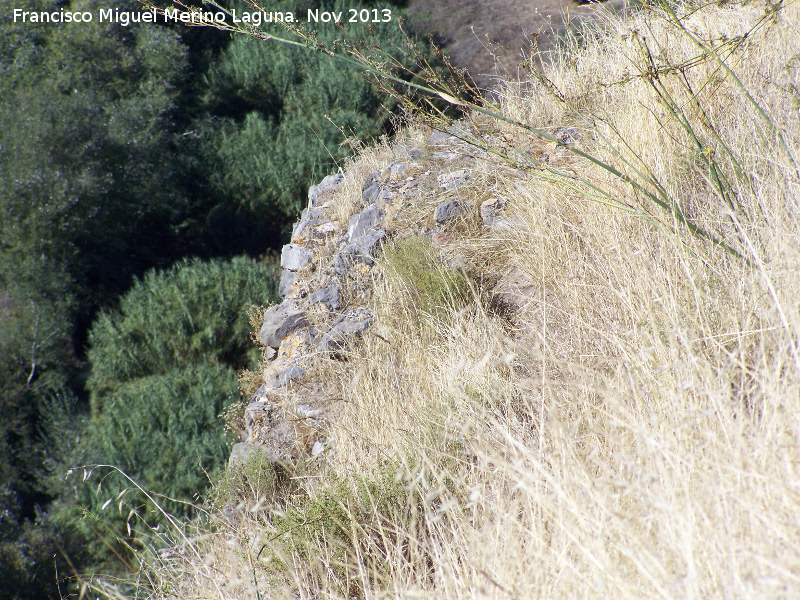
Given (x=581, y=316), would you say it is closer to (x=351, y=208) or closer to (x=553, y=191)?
(x=553, y=191)

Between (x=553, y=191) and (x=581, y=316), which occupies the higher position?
(x=553, y=191)

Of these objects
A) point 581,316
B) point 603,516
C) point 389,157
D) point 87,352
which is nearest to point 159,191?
point 87,352

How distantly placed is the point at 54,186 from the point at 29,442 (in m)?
3.98

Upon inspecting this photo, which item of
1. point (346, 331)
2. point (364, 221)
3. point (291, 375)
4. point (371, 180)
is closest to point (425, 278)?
point (346, 331)

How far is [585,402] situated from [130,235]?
1065cm

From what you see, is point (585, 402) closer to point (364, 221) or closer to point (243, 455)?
point (243, 455)

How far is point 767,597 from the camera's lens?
91 centimetres

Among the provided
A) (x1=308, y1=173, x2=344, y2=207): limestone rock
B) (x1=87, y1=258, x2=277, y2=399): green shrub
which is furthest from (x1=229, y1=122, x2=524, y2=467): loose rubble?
(x1=87, y1=258, x2=277, y2=399): green shrub

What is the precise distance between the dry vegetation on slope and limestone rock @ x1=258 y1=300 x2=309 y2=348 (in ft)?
2.38

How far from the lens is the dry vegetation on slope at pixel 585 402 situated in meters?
1.14

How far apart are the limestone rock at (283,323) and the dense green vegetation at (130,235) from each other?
1985mm

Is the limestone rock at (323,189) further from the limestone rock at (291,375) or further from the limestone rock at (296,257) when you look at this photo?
the limestone rock at (291,375)

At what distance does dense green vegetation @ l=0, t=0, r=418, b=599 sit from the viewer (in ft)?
23.0

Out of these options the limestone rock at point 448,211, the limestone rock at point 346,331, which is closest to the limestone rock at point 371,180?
the limestone rock at point 448,211
